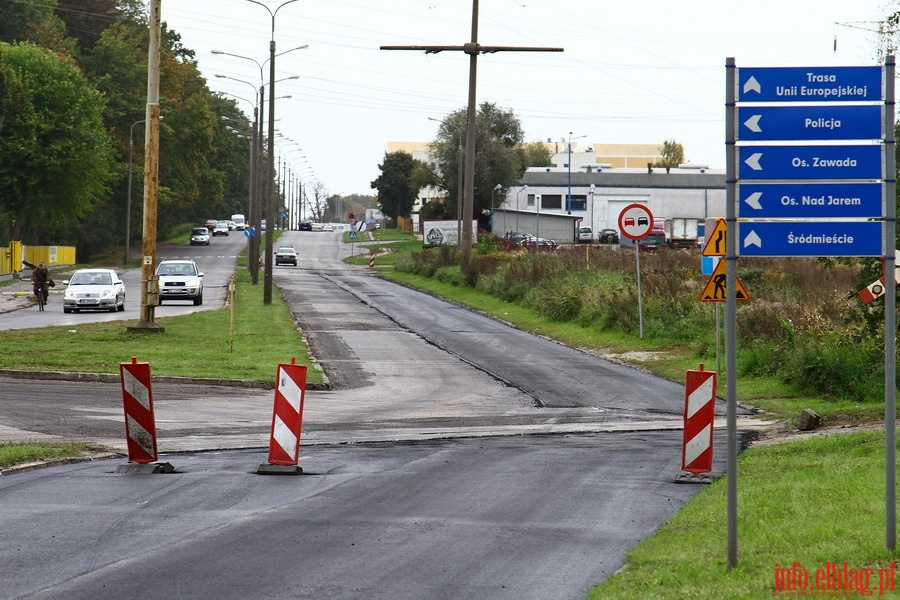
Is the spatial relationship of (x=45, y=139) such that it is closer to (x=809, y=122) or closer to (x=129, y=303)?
(x=129, y=303)

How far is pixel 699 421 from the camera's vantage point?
1140cm

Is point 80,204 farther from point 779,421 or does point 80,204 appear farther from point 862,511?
point 862,511

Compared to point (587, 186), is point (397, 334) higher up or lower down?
lower down

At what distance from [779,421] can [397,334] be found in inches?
684

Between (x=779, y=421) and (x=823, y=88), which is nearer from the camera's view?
(x=823, y=88)

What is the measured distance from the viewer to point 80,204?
7356cm

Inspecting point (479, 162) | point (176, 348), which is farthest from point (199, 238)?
point (176, 348)

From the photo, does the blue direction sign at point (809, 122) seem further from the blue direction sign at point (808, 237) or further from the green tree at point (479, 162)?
the green tree at point (479, 162)

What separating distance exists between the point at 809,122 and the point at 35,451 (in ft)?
28.9

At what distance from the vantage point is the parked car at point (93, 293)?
1601 inches

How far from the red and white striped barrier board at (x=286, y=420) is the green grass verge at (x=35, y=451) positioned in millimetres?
2445

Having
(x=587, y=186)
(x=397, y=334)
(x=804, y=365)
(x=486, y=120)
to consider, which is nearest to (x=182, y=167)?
(x=486, y=120)

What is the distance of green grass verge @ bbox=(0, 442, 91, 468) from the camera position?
1186 centimetres

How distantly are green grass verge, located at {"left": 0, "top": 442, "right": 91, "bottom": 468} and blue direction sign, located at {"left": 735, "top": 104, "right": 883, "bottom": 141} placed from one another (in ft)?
26.9
